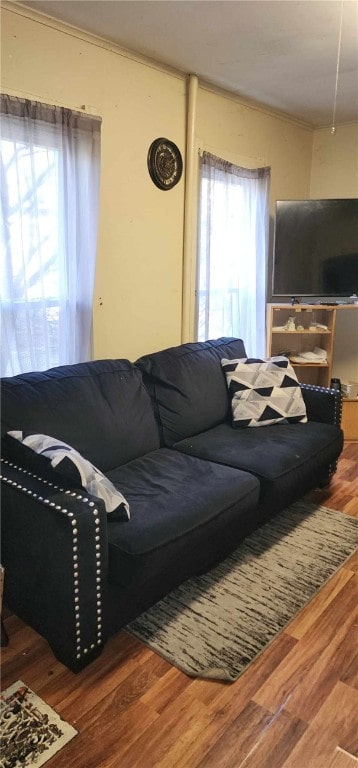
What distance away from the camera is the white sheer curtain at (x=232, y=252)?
3389 mm

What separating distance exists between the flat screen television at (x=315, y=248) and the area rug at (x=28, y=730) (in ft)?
9.69

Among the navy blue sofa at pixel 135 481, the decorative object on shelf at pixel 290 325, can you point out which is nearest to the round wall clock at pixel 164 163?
the navy blue sofa at pixel 135 481

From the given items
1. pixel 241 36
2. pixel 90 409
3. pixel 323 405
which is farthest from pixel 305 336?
pixel 90 409

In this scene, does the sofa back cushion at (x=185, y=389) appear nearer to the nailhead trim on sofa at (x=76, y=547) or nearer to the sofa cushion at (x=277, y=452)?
the sofa cushion at (x=277, y=452)

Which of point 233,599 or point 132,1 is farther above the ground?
point 132,1

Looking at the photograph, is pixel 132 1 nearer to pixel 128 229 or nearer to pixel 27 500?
pixel 128 229

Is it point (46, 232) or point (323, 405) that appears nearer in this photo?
point (46, 232)

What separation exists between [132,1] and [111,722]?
274cm

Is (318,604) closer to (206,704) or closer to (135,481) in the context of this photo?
(206,704)

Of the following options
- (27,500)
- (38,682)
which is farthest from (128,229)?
(38,682)

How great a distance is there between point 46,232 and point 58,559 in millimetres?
1557

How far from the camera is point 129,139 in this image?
2818mm

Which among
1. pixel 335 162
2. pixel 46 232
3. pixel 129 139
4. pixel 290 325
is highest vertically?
pixel 335 162

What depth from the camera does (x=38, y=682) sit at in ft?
5.45
